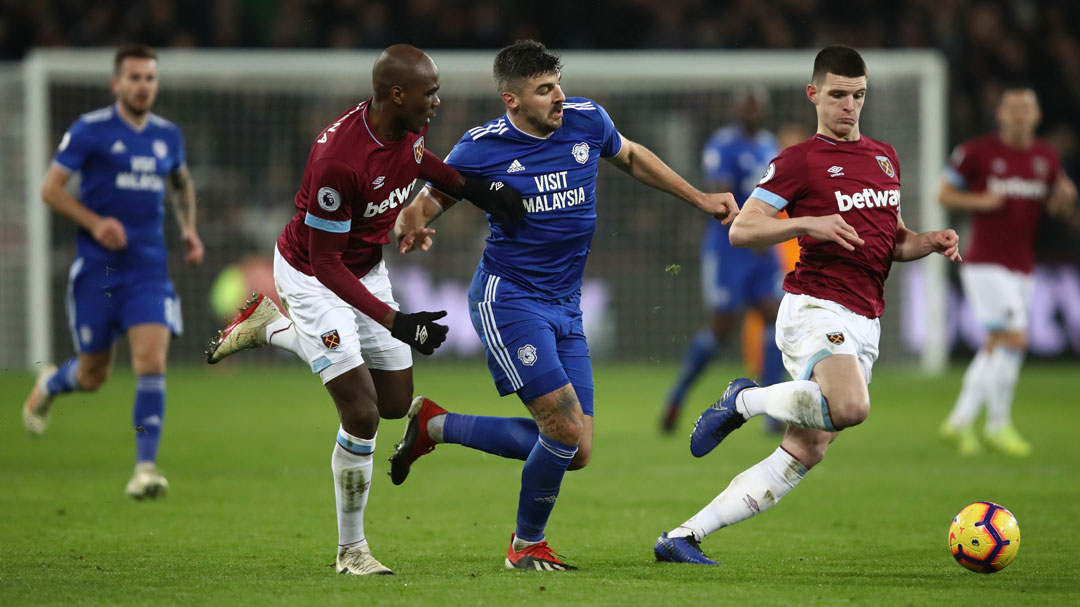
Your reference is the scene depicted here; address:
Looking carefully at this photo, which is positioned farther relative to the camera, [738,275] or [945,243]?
[738,275]

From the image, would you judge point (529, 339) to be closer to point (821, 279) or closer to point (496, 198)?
point (496, 198)

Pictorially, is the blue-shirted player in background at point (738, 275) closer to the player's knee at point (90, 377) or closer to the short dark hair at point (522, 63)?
the player's knee at point (90, 377)

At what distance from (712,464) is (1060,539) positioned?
3423 millimetres

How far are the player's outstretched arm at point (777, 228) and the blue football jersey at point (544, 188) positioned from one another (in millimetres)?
732

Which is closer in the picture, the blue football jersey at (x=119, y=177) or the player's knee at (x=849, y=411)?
the player's knee at (x=849, y=411)

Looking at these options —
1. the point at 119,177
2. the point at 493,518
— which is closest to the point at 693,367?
the point at 493,518

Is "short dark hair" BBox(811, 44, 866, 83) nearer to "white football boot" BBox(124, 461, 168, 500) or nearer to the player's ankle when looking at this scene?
the player's ankle

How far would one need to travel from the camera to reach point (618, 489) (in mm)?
8305

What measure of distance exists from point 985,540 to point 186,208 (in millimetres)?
5502

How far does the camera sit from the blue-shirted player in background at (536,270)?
18.3 ft

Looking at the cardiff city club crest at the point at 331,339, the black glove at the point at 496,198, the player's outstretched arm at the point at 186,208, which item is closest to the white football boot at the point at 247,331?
the cardiff city club crest at the point at 331,339

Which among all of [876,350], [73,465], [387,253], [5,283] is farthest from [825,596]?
[5,283]

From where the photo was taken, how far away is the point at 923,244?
18.6 ft

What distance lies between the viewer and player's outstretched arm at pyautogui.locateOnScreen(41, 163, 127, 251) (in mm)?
7820
